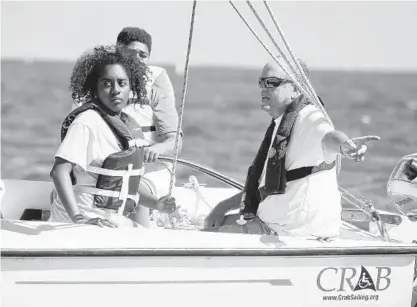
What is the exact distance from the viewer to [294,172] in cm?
374

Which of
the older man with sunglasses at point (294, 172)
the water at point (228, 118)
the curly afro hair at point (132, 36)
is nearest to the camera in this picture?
the older man with sunglasses at point (294, 172)

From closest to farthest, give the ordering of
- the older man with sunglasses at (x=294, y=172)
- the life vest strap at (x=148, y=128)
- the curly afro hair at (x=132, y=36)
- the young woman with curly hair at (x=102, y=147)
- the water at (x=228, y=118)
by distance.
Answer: the young woman with curly hair at (x=102, y=147) → the older man with sunglasses at (x=294, y=172) → the life vest strap at (x=148, y=128) → the curly afro hair at (x=132, y=36) → the water at (x=228, y=118)

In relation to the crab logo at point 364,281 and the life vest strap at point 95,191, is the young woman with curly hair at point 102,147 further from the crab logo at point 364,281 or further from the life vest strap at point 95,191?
the crab logo at point 364,281

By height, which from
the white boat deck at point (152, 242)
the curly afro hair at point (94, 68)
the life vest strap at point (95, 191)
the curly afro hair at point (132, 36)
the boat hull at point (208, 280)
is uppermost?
the curly afro hair at point (132, 36)

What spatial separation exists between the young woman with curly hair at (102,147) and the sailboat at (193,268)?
0.54ft

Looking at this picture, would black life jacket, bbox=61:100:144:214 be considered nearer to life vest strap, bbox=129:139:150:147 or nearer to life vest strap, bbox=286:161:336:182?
life vest strap, bbox=129:139:150:147

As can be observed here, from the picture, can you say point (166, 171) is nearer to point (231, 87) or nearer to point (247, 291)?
point (247, 291)

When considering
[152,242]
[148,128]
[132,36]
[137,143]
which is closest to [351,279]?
[152,242]

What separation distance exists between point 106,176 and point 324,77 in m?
38.6

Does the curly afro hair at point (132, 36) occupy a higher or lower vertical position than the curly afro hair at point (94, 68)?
higher

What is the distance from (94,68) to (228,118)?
1920cm

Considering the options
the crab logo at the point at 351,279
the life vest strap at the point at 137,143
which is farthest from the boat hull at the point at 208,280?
the life vest strap at the point at 137,143

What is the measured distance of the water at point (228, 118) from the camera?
1475cm

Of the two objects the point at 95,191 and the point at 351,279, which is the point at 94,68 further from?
the point at 351,279
